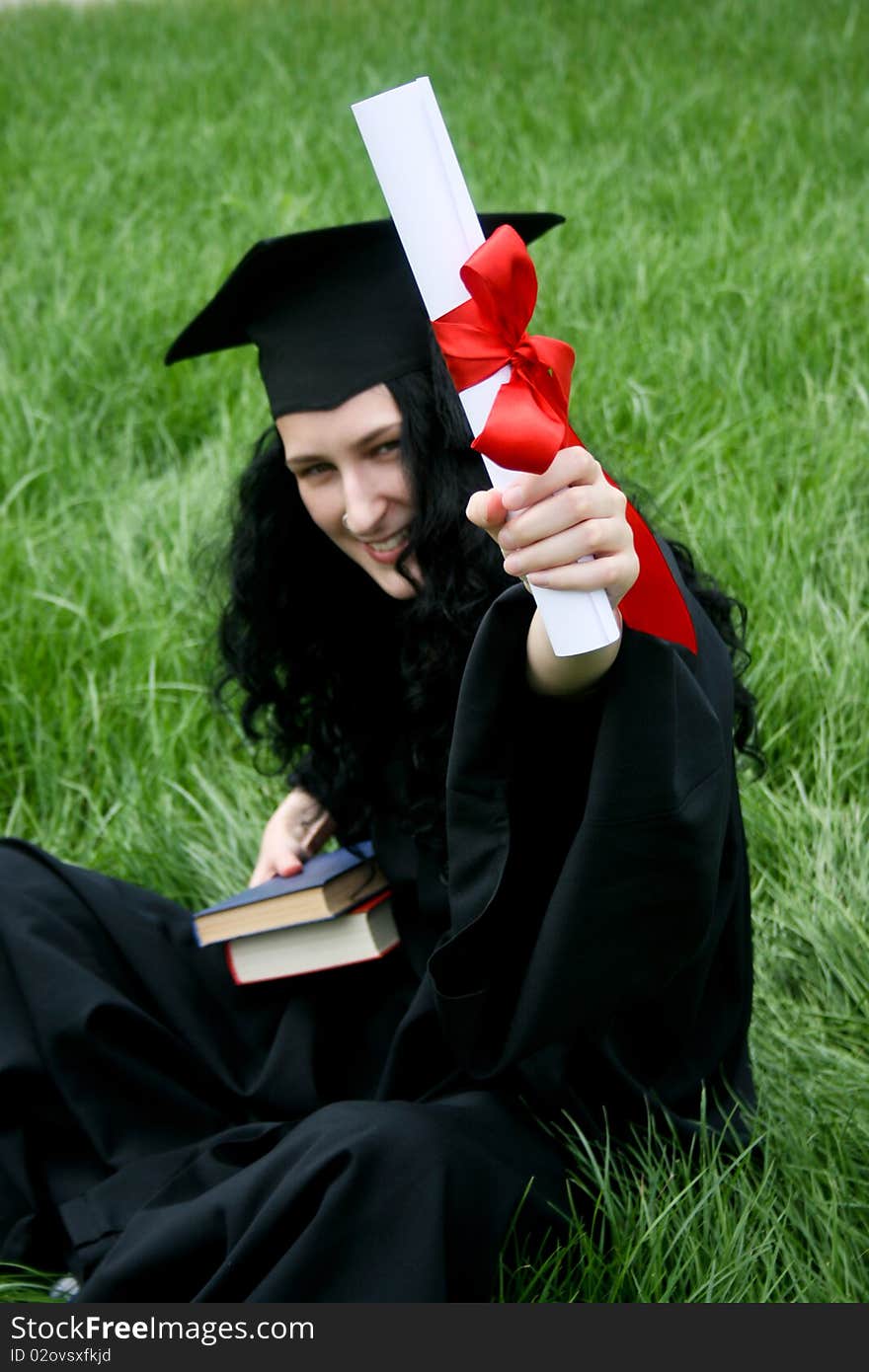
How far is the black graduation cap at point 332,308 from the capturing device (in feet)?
6.65

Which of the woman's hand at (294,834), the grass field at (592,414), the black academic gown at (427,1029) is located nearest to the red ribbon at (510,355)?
the black academic gown at (427,1029)

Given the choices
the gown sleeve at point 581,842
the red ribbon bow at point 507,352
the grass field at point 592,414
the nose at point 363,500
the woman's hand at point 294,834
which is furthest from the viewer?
the woman's hand at point 294,834

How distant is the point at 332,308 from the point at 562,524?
3.20 ft

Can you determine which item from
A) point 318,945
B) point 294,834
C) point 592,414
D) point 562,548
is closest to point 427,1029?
point 318,945

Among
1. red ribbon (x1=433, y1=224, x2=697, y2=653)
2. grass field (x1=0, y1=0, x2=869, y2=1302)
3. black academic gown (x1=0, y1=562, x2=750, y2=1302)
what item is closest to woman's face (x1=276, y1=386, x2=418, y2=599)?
black academic gown (x1=0, y1=562, x2=750, y2=1302)

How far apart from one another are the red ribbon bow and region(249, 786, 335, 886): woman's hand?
4.47ft

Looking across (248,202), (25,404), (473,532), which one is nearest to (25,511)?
(25,404)

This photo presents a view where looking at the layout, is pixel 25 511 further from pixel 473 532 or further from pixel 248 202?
pixel 473 532

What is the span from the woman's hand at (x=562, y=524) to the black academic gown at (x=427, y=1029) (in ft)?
0.58

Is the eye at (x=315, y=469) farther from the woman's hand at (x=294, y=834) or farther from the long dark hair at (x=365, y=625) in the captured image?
the woman's hand at (x=294, y=834)

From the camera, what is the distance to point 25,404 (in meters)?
4.48

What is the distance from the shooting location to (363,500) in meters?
1.98

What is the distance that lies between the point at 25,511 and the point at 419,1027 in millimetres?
2674

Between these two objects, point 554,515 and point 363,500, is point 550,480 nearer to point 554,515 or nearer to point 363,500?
point 554,515
